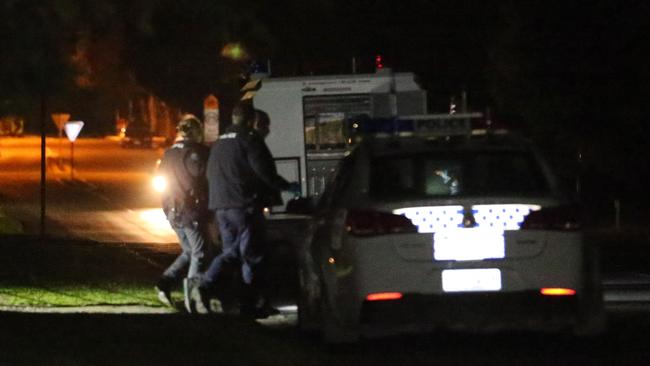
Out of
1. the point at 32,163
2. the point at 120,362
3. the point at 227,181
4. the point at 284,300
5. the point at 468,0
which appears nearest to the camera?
the point at 120,362

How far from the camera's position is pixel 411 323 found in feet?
33.2

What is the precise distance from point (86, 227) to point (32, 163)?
26.8 metres

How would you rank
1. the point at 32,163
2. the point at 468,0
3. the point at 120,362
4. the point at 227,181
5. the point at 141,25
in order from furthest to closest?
the point at 32,163 < the point at 468,0 < the point at 227,181 < the point at 120,362 < the point at 141,25

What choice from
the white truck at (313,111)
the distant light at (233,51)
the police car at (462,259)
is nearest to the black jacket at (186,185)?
the police car at (462,259)

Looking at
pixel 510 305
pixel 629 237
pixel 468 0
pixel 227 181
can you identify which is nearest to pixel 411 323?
pixel 510 305

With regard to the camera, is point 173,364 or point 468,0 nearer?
point 173,364

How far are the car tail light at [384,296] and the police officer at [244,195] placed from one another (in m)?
3.07

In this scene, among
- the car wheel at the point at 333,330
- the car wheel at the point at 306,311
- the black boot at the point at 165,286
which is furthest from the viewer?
the black boot at the point at 165,286

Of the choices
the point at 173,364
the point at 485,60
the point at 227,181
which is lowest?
the point at 173,364

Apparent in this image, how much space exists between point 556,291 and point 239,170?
3.90 meters

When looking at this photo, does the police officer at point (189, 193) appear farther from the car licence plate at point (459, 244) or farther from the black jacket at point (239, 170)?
the car licence plate at point (459, 244)

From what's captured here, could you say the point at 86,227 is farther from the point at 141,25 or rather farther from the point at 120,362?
the point at 141,25

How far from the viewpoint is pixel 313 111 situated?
2138 centimetres

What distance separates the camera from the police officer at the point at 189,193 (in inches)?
547
